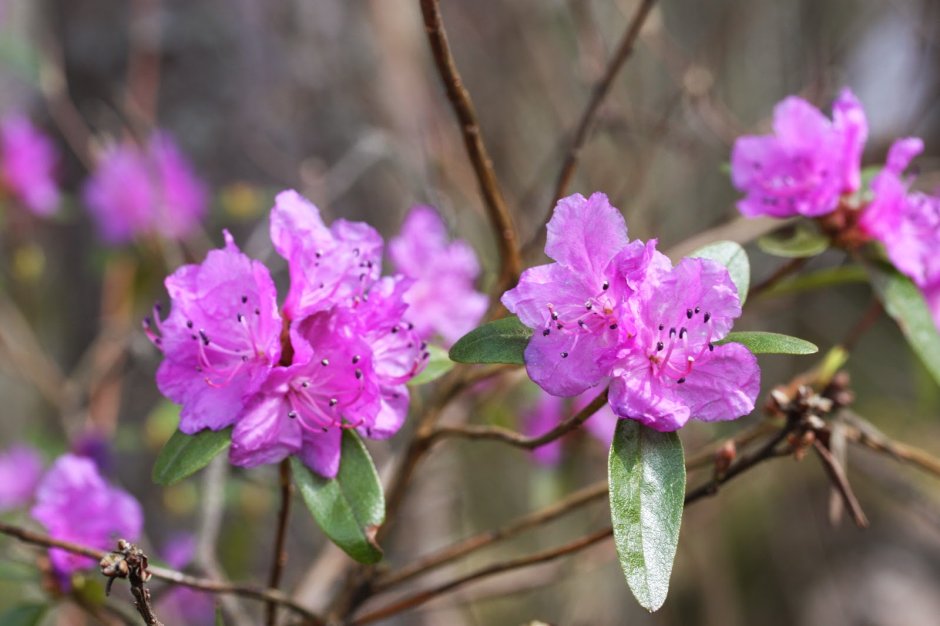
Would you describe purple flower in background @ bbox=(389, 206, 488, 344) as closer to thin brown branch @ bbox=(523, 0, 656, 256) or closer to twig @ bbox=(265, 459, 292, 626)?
thin brown branch @ bbox=(523, 0, 656, 256)

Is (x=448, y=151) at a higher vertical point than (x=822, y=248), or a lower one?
lower

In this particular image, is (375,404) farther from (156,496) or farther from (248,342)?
(156,496)

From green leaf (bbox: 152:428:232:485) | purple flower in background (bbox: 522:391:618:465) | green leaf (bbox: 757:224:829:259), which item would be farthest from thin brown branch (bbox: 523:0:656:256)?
purple flower in background (bbox: 522:391:618:465)

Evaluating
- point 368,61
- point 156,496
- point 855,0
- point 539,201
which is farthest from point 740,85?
point 156,496

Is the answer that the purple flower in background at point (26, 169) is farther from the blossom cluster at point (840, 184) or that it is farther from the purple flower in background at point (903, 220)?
the purple flower in background at point (903, 220)

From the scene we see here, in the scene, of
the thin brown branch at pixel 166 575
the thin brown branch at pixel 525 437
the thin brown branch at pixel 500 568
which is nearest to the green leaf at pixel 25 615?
the thin brown branch at pixel 166 575
